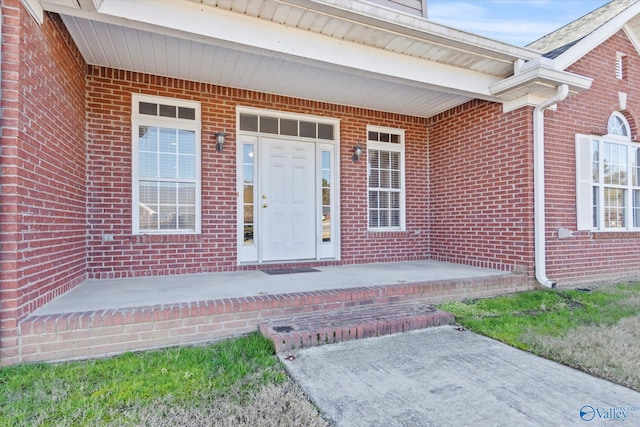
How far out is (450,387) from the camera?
225 cm

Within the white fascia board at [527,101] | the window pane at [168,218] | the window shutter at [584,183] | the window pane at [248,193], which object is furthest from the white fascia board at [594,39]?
the window pane at [168,218]

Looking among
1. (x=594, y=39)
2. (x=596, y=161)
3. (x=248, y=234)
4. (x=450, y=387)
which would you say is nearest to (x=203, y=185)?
(x=248, y=234)

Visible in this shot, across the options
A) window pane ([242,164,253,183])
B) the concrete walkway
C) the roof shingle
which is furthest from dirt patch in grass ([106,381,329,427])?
the roof shingle

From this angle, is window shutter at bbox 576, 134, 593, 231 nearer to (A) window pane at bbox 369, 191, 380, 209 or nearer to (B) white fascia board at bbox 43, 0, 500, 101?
(B) white fascia board at bbox 43, 0, 500, 101

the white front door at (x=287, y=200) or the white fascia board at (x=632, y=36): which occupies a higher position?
the white fascia board at (x=632, y=36)

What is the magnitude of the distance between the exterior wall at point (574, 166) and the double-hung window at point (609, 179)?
0.13 meters

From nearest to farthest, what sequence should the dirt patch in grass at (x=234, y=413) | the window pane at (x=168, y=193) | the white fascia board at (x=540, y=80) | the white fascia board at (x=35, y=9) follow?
the dirt patch in grass at (x=234, y=413) → the white fascia board at (x=35, y=9) → the white fascia board at (x=540, y=80) → the window pane at (x=168, y=193)

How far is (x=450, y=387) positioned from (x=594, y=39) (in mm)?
5669

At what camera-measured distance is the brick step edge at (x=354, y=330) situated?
9.26ft

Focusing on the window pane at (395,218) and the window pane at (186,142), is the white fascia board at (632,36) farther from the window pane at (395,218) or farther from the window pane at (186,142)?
the window pane at (186,142)

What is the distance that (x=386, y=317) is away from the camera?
3365 millimetres

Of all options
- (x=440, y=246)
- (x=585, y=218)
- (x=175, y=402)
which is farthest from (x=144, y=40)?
(x=585, y=218)

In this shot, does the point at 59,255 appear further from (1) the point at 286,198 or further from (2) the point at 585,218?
(2) the point at 585,218

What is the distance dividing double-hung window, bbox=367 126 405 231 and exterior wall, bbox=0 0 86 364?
421 cm
